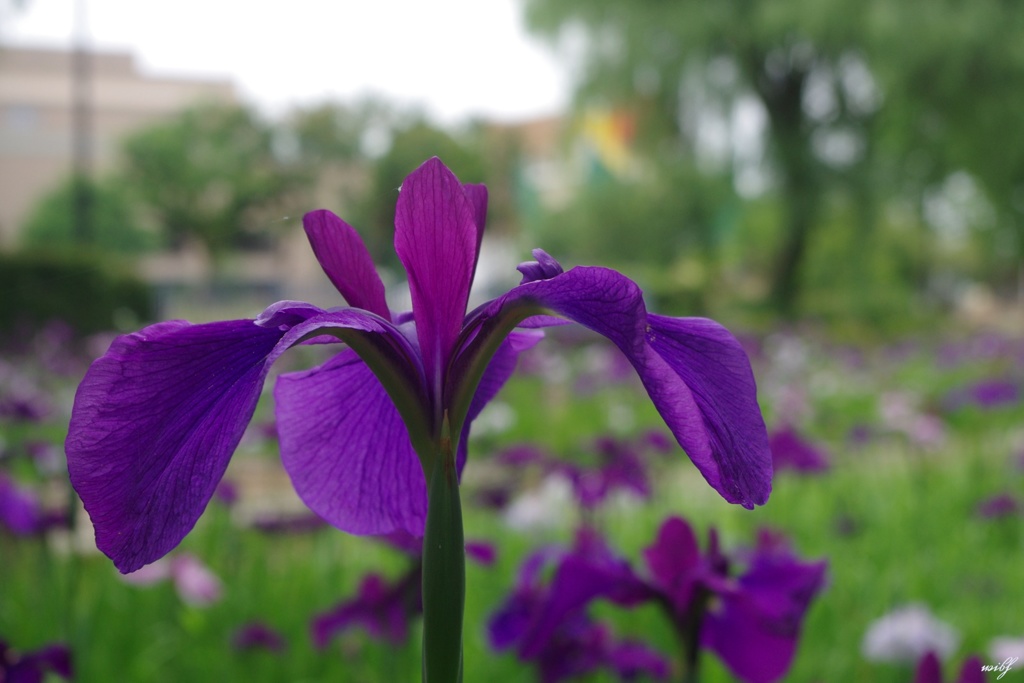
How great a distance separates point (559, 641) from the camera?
1.05 m

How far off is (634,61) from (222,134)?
717cm

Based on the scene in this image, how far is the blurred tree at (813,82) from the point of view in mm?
13227

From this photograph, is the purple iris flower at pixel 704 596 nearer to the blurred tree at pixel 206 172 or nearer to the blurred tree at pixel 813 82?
the blurred tree at pixel 206 172

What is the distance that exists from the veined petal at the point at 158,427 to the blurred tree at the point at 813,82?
13997mm

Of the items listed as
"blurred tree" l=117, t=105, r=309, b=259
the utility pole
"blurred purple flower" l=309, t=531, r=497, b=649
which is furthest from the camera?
the utility pole

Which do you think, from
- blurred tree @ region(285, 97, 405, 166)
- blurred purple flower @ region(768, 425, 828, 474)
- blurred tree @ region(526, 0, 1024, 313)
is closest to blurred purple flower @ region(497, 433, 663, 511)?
blurred purple flower @ region(768, 425, 828, 474)

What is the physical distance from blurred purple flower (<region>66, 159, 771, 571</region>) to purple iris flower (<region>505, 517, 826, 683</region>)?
288mm

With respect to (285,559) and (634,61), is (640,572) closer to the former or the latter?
(285,559)

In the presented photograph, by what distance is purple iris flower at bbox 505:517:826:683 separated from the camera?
81 centimetres

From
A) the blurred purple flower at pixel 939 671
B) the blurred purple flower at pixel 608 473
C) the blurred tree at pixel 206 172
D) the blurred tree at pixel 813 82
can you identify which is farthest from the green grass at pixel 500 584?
the blurred tree at pixel 813 82

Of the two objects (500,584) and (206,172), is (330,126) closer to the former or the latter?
(206,172)

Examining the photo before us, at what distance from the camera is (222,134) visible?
10.7 m

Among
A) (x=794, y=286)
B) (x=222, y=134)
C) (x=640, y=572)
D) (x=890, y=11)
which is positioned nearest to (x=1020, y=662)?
(x=640, y=572)

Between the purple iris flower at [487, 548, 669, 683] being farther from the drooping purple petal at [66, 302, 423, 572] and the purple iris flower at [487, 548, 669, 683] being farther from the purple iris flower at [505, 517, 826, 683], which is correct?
the drooping purple petal at [66, 302, 423, 572]
